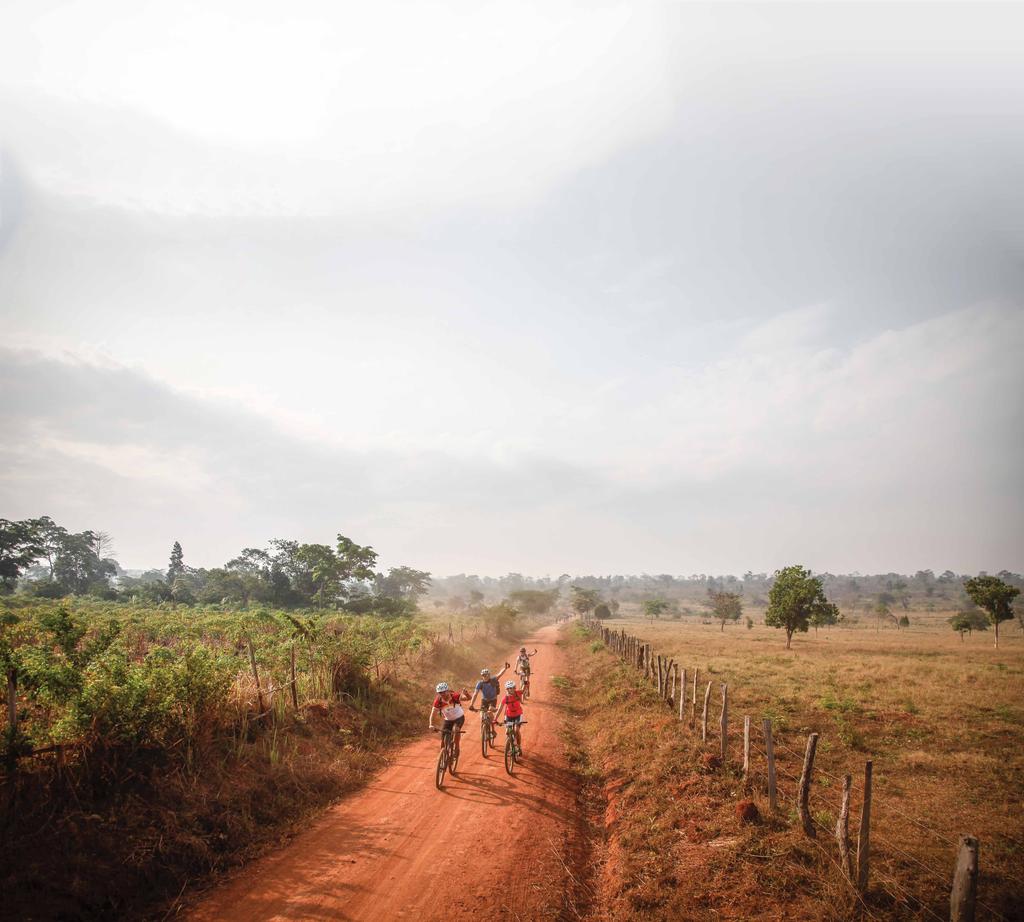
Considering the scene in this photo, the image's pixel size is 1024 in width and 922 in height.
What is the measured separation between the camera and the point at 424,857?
9.00 meters

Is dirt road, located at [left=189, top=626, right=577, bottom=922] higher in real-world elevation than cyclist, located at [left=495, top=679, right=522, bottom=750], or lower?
lower

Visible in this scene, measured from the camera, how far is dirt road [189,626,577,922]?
301 inches

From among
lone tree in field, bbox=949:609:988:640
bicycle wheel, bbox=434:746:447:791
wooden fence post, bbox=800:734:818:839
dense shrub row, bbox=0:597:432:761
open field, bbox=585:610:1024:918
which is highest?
dense shrub row, bbox=0:597:432:761

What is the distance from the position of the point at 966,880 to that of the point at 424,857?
755 cm

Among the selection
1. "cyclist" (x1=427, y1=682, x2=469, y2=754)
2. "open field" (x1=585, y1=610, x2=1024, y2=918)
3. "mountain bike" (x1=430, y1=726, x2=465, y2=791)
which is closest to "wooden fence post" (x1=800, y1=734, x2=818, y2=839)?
"open field" (x1=585, y1=610, x2=1024, y2=918)

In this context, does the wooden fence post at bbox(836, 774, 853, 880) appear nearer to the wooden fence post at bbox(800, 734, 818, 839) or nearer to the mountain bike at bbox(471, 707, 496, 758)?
the wooden fence post at bbox(800, 734, 818, 839)

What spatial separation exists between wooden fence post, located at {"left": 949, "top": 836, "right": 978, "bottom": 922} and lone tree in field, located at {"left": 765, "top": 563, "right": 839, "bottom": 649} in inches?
1844

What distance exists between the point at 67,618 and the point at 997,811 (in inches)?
802

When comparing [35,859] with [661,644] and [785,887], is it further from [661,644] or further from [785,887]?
[661,644]

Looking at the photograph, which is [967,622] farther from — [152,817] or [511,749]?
[152,817]

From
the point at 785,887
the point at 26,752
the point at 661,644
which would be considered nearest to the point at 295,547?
the point at 661,644

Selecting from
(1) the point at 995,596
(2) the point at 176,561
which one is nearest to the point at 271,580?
(2) the point at 176,561

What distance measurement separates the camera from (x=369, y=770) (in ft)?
44.3

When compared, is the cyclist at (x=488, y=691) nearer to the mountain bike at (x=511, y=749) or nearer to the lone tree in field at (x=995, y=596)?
the mountain bike at (x=511, y=749)
